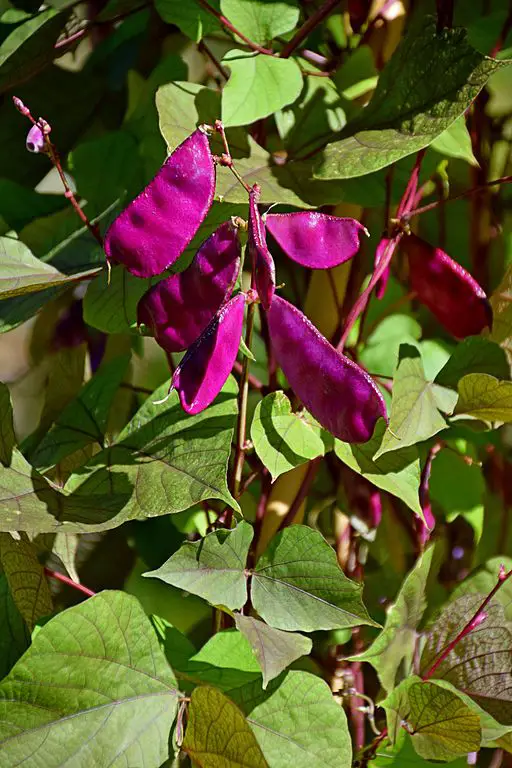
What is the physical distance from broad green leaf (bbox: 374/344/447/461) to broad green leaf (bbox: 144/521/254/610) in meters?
0.09

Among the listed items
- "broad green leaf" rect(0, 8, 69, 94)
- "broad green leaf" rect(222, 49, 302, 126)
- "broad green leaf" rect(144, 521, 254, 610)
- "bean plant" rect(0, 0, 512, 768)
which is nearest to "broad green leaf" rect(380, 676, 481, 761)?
"bean plant" rect(0, 0, 512, 768)

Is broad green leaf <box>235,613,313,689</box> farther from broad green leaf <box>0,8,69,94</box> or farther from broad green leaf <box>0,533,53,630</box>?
broad green leaf <box>0,8,69,94</box>

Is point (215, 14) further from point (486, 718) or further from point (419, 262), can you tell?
point (486, 718)

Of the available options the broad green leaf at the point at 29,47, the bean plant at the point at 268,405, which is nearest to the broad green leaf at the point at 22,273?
the bean plant at the point at 268,405

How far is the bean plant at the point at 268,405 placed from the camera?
448 millimetres

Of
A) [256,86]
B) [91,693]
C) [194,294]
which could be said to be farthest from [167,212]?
[91,693]

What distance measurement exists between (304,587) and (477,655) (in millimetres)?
142

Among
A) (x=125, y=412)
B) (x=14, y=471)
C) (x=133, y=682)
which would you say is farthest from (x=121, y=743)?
(x=125, y=412)

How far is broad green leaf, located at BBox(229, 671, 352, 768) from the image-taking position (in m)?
0.47

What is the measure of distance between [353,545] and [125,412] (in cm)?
20

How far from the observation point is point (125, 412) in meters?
0.72

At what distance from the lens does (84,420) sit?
588 millimetres

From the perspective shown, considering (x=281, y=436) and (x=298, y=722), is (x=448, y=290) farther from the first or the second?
(x=298, y=722)

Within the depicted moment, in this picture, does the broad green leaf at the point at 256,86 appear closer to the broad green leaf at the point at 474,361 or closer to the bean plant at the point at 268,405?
the bean plant at the point at 268,405
